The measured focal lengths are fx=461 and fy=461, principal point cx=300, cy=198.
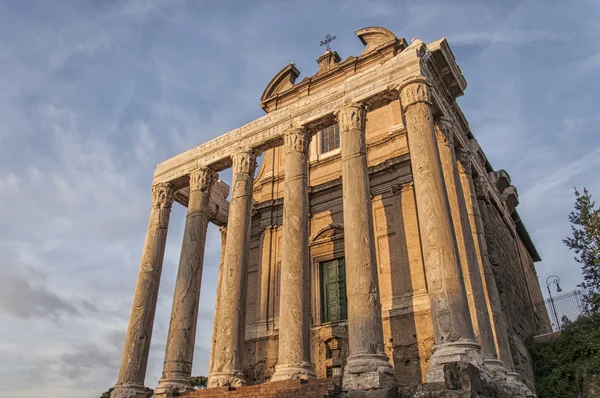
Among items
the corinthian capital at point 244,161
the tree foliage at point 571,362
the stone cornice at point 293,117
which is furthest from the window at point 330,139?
the tree foliage at point 571,362

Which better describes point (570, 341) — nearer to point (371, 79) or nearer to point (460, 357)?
point (460, 357)

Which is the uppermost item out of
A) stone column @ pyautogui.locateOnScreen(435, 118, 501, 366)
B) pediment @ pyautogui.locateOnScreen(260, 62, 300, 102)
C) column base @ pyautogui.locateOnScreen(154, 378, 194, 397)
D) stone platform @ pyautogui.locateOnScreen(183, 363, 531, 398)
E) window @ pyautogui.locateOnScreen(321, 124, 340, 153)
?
pediment @ pyautogui.locateOnScreen(260, 62, 300, 102)

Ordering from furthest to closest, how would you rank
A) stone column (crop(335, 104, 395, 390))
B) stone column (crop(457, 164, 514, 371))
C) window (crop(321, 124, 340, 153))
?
window (crop(321, 124, 340, 153)) < stone column (crop(457, 164, 514, 371)) < stone column (crop(335, 104, 395, 390))

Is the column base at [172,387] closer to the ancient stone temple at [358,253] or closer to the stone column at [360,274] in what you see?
the ancient stone temple at [358,253]

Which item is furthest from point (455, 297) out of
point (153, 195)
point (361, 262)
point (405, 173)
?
point (153, 195)

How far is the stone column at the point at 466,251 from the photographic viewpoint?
11888mm

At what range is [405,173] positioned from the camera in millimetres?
16922

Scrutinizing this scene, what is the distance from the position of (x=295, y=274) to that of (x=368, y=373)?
3.66m

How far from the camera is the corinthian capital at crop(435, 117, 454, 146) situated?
14547 mm

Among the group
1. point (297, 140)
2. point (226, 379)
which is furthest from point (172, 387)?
point (297, 140)

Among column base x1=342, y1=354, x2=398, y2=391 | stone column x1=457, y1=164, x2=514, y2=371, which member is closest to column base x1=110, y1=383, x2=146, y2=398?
column base x1=342, y1=354, x2=398, y2=391

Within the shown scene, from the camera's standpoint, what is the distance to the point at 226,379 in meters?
12.4

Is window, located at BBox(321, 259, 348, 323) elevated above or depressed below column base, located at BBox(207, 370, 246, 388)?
above

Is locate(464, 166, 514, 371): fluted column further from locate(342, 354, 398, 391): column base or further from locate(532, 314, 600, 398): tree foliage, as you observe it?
locate(342, 354, 398, 391): column base
